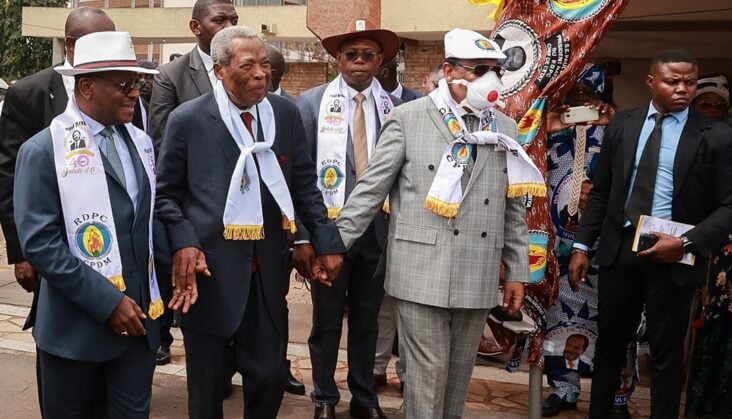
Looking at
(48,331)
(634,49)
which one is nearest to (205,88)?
(48,331)

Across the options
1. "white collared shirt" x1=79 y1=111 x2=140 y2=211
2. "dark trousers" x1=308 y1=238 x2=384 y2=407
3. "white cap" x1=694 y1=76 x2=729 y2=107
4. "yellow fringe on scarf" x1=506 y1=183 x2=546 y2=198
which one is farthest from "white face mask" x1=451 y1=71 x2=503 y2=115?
"white cap" x1=694 y1=76 x2=729 y2=107

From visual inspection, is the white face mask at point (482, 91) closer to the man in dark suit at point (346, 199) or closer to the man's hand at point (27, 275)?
the man in dark suit at point (346, 199)

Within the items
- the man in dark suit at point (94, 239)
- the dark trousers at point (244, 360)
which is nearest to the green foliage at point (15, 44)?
the dark trousers at point (244, 360)

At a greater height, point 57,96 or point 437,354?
point 57,96

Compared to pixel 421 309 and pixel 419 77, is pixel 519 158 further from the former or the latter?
pixel 419 77

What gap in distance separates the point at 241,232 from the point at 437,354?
1056mm

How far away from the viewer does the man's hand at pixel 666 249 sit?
170 inches

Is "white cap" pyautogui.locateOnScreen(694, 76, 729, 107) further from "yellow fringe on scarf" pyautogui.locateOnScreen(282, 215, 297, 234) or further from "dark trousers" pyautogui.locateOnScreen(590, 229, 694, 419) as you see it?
"yellow fringe on scarf" pyautogui.locateOnScreen(282, 215, 297, 234)

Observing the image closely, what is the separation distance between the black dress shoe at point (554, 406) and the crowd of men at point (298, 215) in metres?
0.55

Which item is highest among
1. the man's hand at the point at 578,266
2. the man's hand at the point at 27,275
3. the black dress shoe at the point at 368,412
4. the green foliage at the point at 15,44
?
the green foliage at the point at 15,44

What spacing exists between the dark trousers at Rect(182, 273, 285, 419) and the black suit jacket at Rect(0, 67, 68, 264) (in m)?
1.16

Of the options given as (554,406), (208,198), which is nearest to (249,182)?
(208,198)

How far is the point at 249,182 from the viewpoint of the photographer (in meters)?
3.80

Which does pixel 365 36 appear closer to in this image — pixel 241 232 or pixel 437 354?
pixel 241 232
